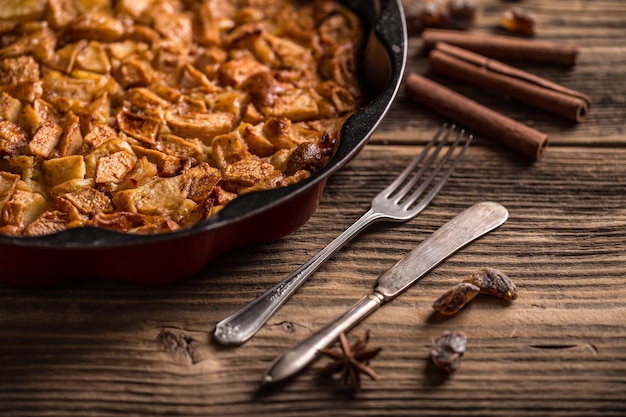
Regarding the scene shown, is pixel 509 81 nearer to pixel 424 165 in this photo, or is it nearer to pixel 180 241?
pixel 424 165

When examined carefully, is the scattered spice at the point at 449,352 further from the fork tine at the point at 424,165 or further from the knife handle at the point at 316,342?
the fork tine at the point at 424,165

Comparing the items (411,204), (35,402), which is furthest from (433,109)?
(35,402)


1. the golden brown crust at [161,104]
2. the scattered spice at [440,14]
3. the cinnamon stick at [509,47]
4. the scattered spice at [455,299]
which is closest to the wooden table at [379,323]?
the scattered spice at [455,299]

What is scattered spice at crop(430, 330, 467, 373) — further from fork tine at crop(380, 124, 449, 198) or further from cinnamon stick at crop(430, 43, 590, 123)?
cinnamon stick at crop(430, 43, 590, 123)

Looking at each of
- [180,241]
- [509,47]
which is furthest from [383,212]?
[509,47]

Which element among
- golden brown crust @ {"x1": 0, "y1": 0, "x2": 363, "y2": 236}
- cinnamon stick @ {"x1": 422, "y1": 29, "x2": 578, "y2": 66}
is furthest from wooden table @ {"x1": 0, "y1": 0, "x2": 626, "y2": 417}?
cinnamon stick @ {"x1": 422, "y1": 29, "x2": 578, "y2": 66}

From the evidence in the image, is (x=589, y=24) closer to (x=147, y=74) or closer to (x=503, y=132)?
(x=503, y=132)
